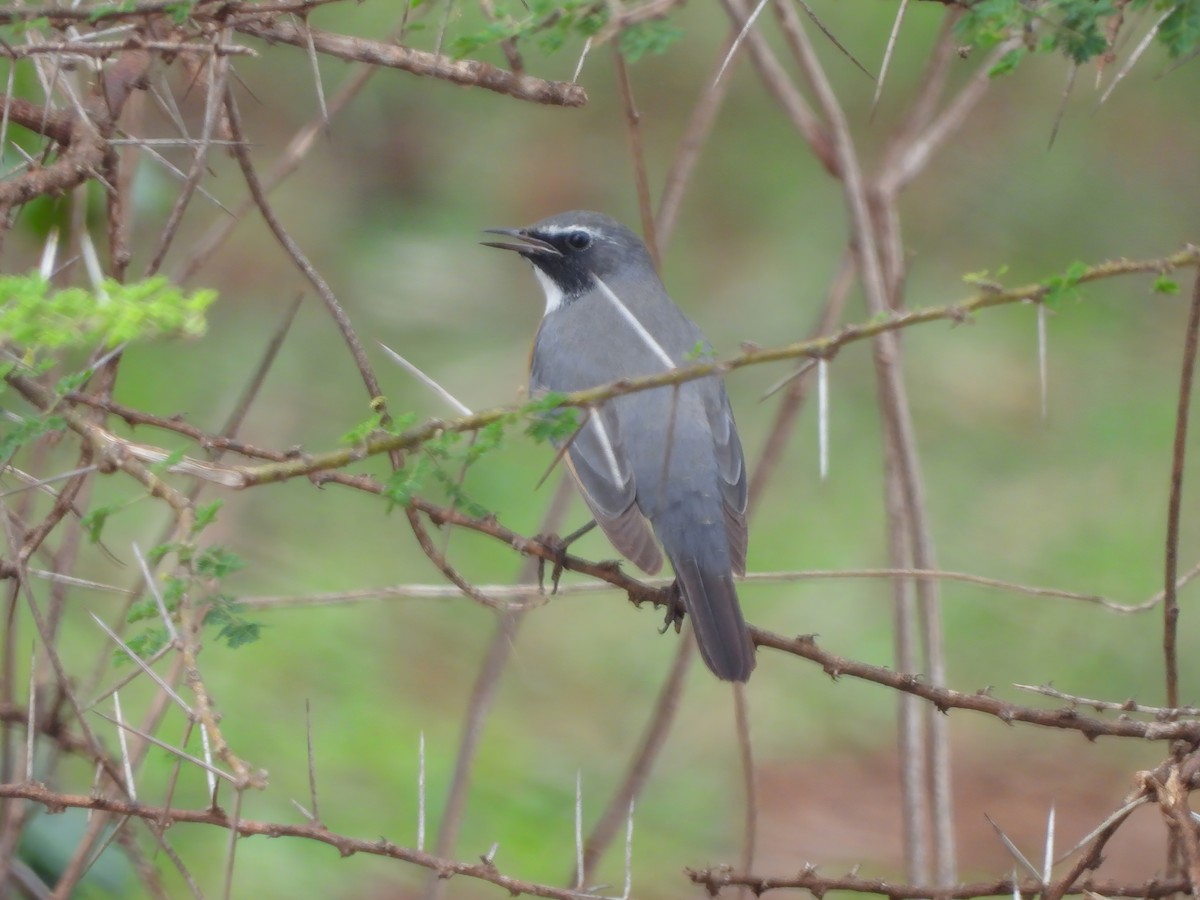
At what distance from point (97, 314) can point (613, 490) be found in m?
2.40

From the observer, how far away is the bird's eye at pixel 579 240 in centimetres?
549

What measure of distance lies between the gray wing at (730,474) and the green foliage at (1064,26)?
1734 mm

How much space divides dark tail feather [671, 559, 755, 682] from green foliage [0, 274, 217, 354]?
196cm

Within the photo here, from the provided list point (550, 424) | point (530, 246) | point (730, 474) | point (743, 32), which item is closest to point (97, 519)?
point (550, 424)

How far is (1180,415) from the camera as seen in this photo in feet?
8.73

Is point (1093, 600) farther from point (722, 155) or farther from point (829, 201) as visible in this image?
point (722, 155)

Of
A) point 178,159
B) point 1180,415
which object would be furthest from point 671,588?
point 178,159

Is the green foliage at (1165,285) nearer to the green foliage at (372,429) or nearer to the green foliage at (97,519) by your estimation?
the green foliage at (372,429)

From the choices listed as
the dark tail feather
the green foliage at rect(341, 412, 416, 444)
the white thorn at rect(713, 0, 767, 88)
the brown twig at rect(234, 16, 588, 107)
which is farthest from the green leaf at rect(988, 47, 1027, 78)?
the dark tail feather

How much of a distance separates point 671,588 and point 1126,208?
748 cm

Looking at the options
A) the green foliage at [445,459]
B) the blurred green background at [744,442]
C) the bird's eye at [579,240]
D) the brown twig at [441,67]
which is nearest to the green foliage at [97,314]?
the green foliage at [445,459]

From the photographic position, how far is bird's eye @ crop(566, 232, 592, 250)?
5.49 meters

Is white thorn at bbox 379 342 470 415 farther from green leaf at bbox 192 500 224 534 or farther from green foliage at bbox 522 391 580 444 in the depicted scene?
green leaf at bbox 192 500 224 534

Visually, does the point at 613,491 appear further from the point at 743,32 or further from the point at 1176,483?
the point at 1176,483
